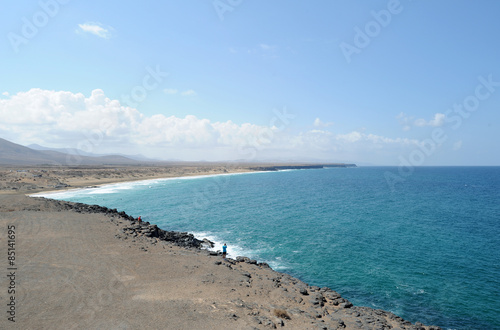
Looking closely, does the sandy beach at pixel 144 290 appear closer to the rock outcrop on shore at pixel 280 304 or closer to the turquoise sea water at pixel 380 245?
the rock outcrop on shore at pixel 280 304

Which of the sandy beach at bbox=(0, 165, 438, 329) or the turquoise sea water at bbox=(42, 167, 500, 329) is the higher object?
the sandy beach at bbox=(0, 165, 438, 329)

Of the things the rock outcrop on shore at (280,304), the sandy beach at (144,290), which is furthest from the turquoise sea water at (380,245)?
the sandy beach at (144,290)

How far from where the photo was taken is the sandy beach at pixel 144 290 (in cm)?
1385

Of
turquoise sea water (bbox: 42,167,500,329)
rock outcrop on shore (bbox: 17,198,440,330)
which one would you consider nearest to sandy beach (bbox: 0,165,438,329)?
rock outcrop on shore (bbox: 17,198,440,330)

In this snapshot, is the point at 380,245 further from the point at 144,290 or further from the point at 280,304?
the point at 144,290

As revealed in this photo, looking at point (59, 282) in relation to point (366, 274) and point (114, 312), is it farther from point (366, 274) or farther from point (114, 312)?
point (366, 274)

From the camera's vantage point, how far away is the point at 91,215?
37.3 m

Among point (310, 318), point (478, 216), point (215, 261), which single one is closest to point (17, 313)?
point (215, 261)

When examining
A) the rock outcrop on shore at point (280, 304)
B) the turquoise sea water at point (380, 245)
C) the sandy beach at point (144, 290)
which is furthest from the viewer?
the turquoise sea water at point (380, 245)

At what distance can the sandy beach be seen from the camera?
1385 centimetres

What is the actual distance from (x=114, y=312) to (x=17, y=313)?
4803 millimetres

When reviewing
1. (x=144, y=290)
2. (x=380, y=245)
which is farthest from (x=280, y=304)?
(x=380, y=245)

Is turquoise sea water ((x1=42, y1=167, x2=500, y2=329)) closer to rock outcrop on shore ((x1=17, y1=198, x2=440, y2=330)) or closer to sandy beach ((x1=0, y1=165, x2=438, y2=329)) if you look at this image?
rock outcrop on shore ((x1=17, y1=198, x2=440, y2=330))

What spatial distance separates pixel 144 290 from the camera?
1719cm
